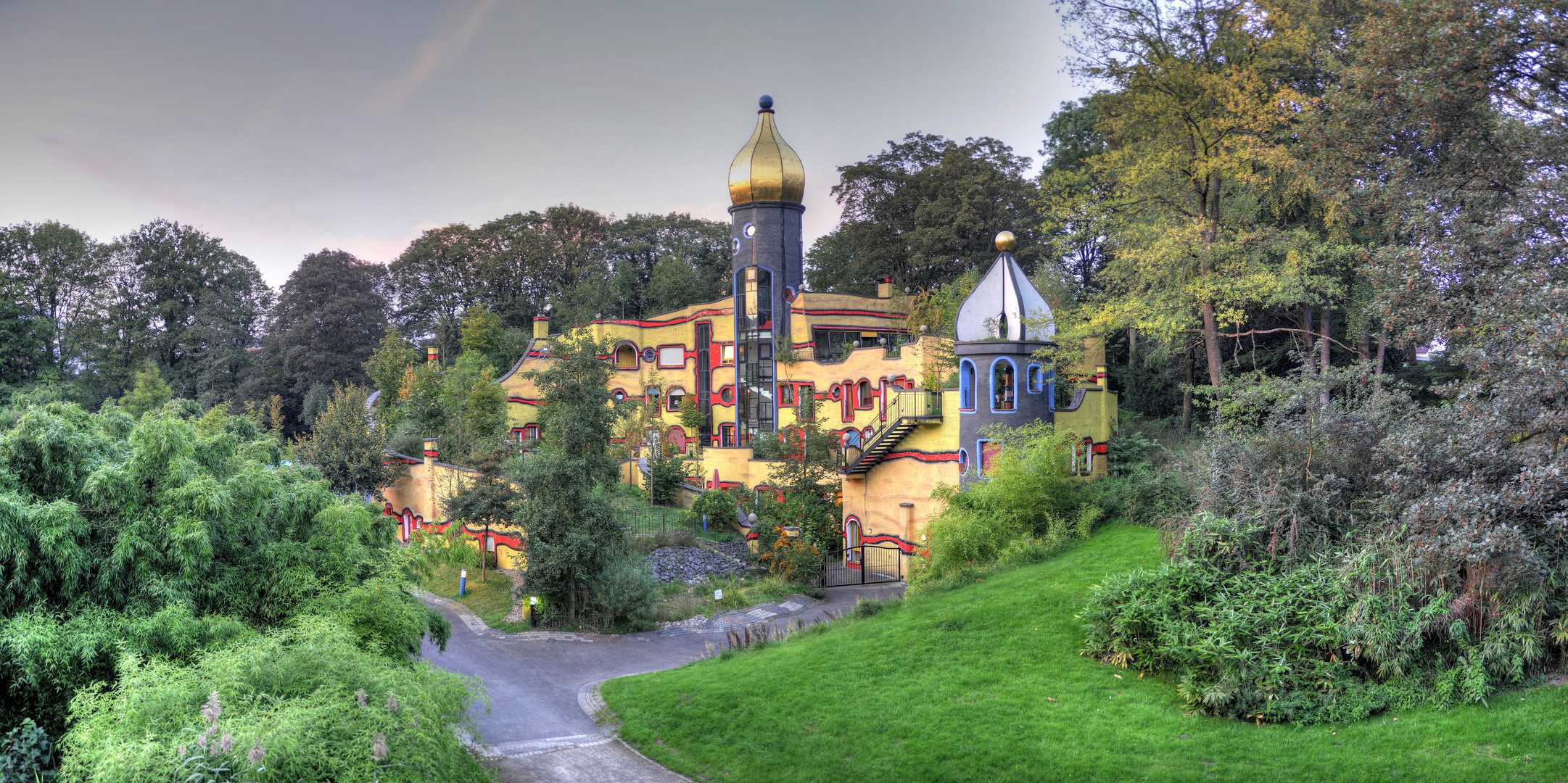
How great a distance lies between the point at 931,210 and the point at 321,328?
110 ft

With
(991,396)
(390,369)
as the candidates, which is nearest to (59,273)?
(390,369)

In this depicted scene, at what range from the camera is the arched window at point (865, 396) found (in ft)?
107

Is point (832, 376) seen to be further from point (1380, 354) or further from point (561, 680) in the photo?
point (561, 680)

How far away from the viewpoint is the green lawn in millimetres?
20609

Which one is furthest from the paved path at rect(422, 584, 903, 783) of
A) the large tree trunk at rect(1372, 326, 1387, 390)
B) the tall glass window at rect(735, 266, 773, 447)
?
the tall glass window at rect(735, 266, 773, 447)

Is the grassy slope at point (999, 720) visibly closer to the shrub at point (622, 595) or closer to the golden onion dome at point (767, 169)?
the shrub at point (622, 595)

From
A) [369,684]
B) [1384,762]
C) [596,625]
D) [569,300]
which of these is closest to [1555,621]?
[1384,762]

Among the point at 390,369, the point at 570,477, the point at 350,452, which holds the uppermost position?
the point at 390,369

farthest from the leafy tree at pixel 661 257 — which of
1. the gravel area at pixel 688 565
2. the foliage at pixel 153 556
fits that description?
the foliage at pixel 153 556

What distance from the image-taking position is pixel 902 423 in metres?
23.6

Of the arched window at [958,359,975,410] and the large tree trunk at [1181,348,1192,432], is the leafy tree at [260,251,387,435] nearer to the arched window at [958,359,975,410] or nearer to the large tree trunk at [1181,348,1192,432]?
the arched window at [958,359,975,410]

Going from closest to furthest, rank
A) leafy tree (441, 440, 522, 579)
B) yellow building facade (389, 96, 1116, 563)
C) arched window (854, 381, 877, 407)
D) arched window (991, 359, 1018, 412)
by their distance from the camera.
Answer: arched window (991, 359, 1018, 412) → yellow building facade (389, 96, 1116, 563) → leafy tree (441, 440, 522, 579) → arched window (854, 381, 877, 407)

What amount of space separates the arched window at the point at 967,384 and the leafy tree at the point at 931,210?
48.5ft

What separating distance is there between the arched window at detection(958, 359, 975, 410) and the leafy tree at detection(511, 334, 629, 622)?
893 centimetres
